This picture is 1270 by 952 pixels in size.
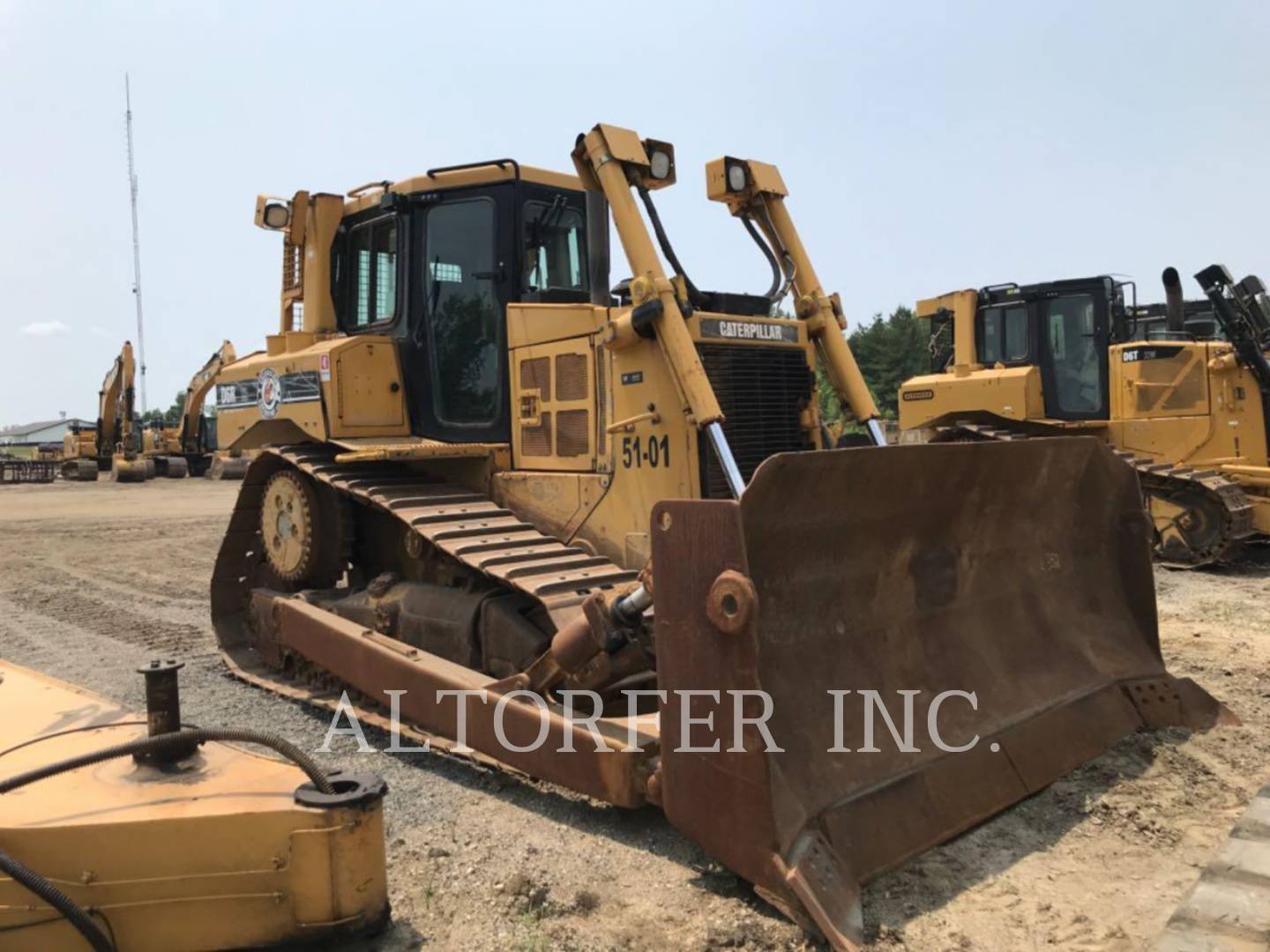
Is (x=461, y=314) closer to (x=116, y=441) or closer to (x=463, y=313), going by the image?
(x=463, y=313)

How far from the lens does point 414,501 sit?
538 cm

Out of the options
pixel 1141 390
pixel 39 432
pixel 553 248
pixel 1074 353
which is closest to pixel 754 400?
pixel 553 248

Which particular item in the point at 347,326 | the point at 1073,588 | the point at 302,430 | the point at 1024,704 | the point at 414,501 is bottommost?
the point at 1024,704

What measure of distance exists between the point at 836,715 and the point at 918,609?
755 mm

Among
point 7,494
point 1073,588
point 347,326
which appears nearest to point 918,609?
point 1073,588

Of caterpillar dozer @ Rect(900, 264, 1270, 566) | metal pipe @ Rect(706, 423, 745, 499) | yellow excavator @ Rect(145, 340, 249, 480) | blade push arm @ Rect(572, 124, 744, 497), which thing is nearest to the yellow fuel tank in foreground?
metal pipe @ Rect(706, 423, 745, 499)

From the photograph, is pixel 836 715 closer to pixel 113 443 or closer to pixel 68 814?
pixel 68 814

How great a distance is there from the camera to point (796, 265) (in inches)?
225

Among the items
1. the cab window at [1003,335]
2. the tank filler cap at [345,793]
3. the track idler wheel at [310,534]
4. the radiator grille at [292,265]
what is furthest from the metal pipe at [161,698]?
the cab window at [1003,335]

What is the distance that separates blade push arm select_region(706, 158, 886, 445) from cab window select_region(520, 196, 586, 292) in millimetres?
913

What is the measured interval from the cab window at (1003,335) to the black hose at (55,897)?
1138 cm

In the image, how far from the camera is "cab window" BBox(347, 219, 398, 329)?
6.31m

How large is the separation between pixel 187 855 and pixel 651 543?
5.32 feet

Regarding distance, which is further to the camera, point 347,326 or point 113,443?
point 113,443
